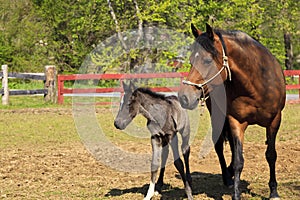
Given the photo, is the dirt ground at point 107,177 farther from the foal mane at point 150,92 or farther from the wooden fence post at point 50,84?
the wooden fence post at point 50,84

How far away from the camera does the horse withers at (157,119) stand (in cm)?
651

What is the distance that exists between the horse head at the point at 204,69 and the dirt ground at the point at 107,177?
1.70 meters

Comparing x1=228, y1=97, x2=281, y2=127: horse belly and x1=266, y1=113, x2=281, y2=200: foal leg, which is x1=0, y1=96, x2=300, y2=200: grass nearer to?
x1=266, y1=113, x2=281, y2=200: foal leg

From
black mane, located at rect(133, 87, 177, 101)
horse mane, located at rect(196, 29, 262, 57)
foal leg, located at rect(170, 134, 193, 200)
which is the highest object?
horse mane, located at rect(196, 29, 262, 57)

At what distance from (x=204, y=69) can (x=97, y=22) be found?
855 inches

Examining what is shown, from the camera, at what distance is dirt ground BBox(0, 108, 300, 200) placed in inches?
275

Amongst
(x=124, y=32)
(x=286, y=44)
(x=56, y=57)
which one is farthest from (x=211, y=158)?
(x=286, y=44)

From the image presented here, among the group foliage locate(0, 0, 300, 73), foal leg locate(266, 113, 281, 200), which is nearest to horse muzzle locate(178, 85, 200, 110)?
foal leg locate(266, 113, 281, 200)

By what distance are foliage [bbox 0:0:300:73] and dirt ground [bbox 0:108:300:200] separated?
39.0ft

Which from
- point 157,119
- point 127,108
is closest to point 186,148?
point 157,119

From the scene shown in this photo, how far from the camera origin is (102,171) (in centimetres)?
855

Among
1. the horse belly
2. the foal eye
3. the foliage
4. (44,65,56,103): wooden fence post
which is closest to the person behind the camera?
the foal eye

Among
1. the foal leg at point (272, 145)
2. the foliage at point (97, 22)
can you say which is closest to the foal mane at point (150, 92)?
the foal leg at point (272, 145)

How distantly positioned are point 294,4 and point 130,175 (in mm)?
24530
